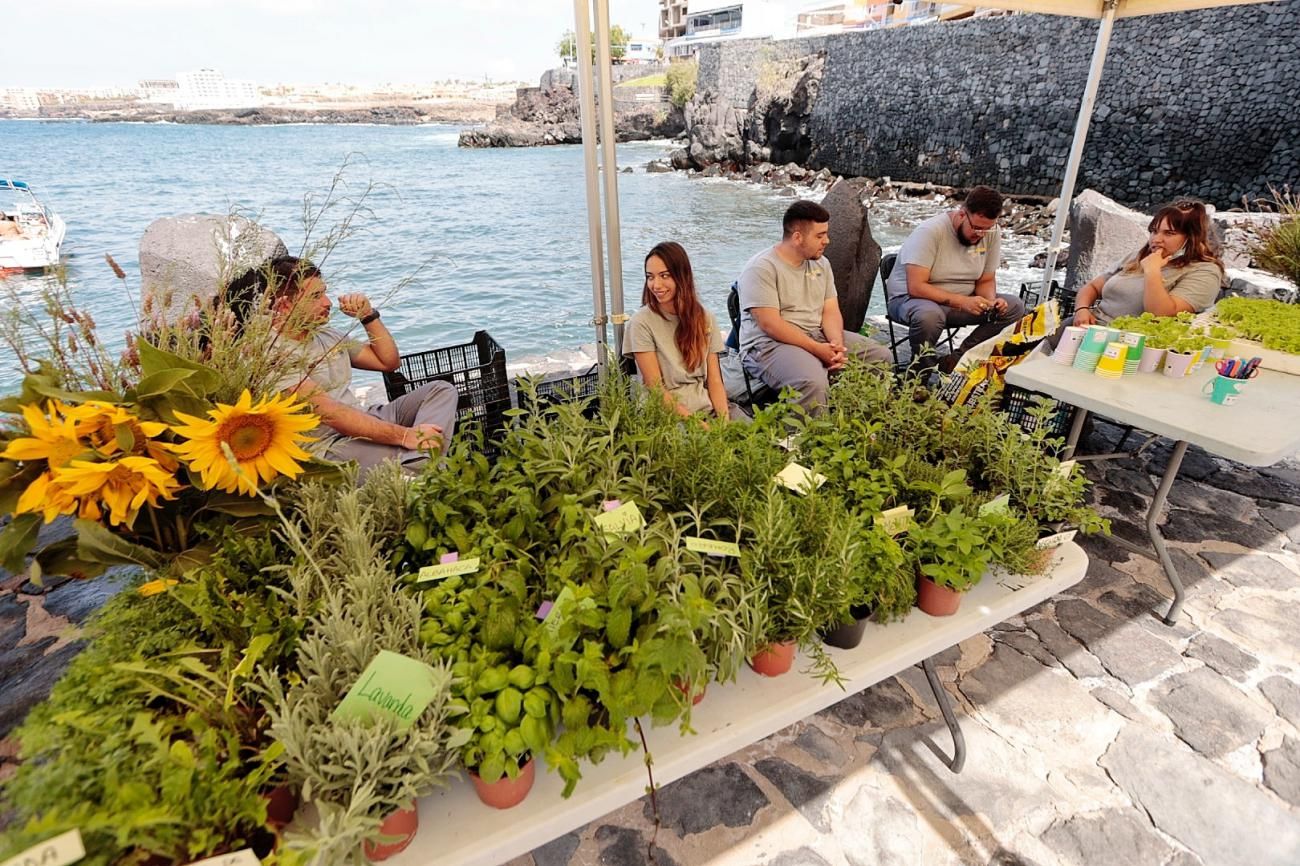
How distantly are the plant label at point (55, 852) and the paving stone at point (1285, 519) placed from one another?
3880 millimetres

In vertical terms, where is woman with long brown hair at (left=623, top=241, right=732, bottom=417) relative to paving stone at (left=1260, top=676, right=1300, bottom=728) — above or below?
above

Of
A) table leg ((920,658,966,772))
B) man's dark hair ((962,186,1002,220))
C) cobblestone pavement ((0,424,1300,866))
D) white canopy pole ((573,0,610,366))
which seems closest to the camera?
cobblestone pavement ((0,424,1300,866))

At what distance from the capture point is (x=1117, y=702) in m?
1.88

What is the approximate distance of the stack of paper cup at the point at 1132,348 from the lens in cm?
228

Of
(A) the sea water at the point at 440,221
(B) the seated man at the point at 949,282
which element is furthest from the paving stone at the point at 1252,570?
(A) the sea water at the point at 440,221

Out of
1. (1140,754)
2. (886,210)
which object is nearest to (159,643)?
(1140,754)

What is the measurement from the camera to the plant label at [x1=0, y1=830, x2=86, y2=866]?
0.63 m

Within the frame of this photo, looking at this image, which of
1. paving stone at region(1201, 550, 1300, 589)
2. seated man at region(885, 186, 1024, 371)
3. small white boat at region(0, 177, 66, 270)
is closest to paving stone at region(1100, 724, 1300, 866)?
paving stone at region(1201, 550, 1300, 589)

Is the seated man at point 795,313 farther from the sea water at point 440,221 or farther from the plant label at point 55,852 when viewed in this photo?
the plant label at point 55,852

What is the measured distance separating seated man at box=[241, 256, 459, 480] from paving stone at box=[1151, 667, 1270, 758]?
2242 millimetres

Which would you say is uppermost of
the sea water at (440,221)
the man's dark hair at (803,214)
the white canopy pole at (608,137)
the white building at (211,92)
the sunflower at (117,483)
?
the white building at (211,92)

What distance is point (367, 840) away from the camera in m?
0.85

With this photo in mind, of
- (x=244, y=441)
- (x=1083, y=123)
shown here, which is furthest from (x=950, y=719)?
(x=1083, y=123)

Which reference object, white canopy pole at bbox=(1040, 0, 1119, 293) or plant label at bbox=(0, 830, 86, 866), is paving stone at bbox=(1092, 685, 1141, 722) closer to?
plant label at bbox=(0, 830, 86, 866)
